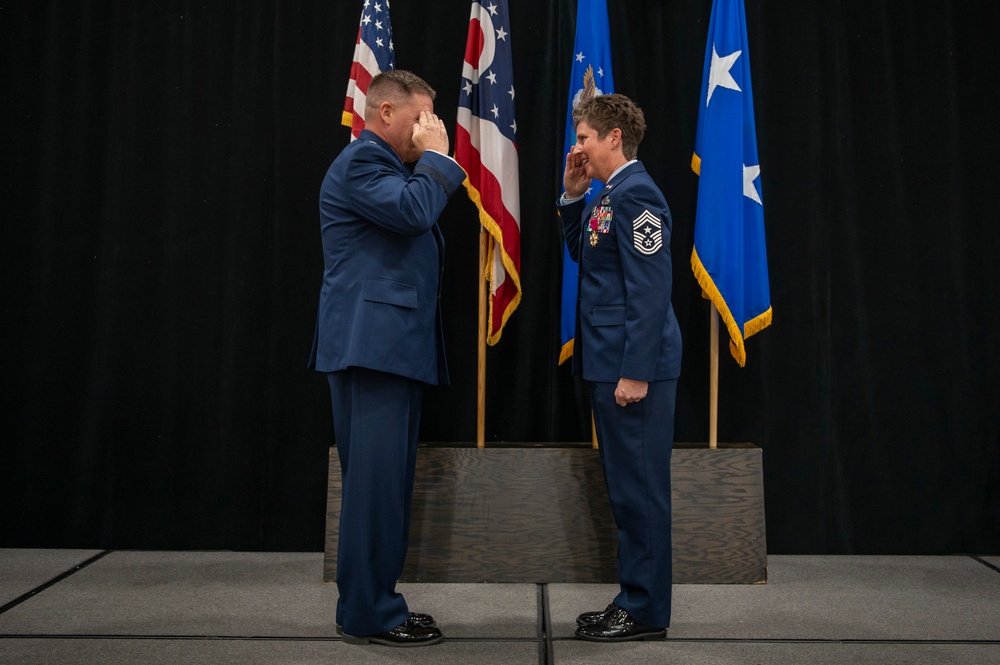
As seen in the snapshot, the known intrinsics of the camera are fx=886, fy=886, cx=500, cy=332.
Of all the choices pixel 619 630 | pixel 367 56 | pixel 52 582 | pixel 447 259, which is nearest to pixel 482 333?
pixel 447 259

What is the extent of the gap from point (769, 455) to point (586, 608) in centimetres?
127

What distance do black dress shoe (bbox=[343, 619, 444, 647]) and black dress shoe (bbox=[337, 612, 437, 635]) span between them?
0.03 metres

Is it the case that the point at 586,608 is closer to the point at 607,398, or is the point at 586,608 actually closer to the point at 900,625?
the point at 607,398

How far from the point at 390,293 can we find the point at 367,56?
136cm

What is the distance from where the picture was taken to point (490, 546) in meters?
3.29

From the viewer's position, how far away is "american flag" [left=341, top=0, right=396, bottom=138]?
11.2 feet

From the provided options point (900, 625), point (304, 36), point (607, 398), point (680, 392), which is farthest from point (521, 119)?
point (900, 625)

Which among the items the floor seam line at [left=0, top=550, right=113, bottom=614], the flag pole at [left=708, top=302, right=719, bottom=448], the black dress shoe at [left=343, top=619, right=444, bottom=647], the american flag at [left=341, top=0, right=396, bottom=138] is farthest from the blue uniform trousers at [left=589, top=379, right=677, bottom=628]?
the floor seam line at [left=0, top=550, right=113, bottom=614]

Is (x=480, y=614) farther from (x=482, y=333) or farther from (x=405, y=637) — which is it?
(x=482, y=333)

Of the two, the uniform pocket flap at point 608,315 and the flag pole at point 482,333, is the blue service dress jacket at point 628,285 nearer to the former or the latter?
the uniform pocket flap at point 608,315

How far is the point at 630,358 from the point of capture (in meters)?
2.52

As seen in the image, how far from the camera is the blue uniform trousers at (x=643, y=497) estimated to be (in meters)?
2.60

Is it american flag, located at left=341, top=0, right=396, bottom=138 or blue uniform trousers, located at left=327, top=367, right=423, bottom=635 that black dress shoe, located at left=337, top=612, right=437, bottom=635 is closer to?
blue uniform trousers, located at left=327, top=367, right=423, bottom=635

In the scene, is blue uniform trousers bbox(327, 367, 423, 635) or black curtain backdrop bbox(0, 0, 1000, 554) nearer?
blue uniform trousers bbox(327, 367, 423, 635)
